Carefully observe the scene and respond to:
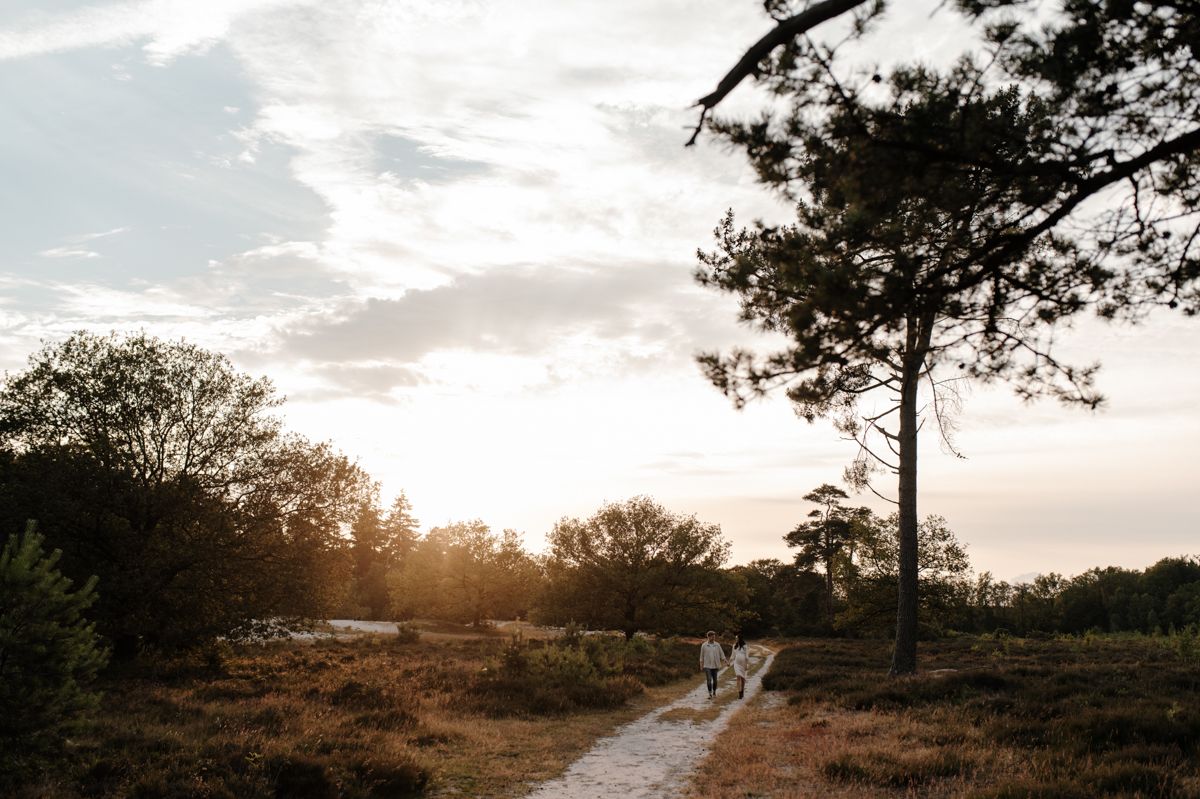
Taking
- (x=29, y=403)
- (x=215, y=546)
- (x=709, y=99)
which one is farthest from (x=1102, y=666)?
(x=29, y=403)

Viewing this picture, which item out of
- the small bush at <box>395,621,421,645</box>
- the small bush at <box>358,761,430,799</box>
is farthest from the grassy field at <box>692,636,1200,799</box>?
the small bush at <box>395,621,421,645</box>

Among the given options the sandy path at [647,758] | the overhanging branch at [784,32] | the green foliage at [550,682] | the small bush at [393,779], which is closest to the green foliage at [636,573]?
the green foliage at [550,682]

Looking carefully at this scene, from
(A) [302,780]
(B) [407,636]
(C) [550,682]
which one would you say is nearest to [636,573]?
(B) [407,636]

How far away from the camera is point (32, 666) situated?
295 inches

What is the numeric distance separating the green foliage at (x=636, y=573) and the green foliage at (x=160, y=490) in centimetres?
2182

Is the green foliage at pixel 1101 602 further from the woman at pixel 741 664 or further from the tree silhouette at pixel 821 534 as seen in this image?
the woman at pixel 741 664

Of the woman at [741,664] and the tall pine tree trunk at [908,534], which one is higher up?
the tall pine tree trunk at [908,534]

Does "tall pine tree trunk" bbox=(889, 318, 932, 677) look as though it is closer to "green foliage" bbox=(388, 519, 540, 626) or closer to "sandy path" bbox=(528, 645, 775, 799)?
"sandy path" bbox=(528, 645, 775, 799)

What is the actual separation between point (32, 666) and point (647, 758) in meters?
8.22

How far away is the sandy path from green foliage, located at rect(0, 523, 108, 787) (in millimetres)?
5278

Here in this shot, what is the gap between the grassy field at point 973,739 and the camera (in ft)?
26.6

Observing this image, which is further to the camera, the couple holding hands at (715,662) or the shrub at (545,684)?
the couple holding hands at (715,662)

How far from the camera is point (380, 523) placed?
110 metres

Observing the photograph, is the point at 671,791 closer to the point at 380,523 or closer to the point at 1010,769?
the point at 1010,769
